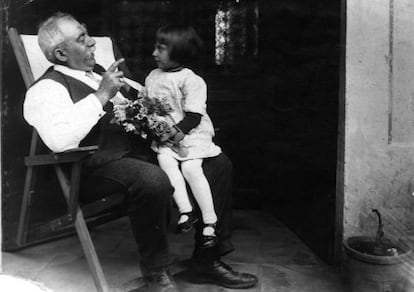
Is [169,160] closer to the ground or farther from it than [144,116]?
closer to the ground

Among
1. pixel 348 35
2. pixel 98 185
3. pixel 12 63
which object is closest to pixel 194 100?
pixel 98 185

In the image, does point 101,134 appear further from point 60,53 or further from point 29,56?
point 29,56

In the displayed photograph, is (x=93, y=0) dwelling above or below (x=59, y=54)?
above

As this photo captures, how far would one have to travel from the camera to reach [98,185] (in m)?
3.34

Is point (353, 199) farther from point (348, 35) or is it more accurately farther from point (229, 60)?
point (229, 60)

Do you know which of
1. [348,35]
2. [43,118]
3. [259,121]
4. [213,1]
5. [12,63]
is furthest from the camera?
[259,121]

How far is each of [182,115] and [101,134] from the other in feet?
1.65

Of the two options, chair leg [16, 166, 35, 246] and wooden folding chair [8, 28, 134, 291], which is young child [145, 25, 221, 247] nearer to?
wooden folding chair [8, 28, 134, 291]

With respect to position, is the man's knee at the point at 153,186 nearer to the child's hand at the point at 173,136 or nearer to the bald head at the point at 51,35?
the child's hand at the point at 173,136

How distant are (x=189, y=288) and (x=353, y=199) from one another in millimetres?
1146

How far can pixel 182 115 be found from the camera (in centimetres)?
352

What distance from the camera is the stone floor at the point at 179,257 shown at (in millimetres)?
3512

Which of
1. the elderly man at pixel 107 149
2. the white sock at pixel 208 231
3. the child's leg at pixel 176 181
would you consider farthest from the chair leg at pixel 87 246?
the white sock at pixel 208 231

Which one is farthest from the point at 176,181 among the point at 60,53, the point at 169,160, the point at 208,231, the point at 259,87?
the point at 259,87
